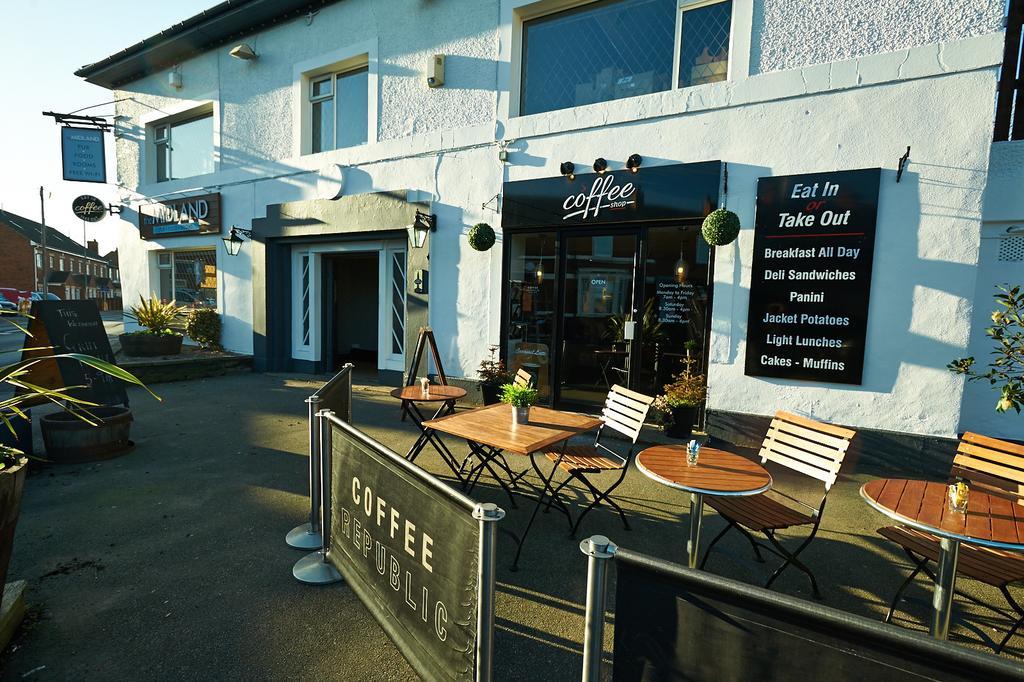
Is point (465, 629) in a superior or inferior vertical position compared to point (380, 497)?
inferior

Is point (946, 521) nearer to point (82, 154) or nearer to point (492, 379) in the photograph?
point (492, 379)

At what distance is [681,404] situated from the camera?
18.6ft

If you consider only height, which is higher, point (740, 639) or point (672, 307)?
point (672, 307)

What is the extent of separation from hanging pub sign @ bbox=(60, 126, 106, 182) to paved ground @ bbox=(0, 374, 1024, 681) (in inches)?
396

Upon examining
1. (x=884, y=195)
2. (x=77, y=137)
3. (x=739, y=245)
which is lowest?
(x=739, y=245)

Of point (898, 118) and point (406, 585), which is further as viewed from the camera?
point (898, 118)

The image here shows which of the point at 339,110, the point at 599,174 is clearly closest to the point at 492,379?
the point at 599,174

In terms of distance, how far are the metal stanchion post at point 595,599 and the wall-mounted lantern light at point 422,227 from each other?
688 centimetres

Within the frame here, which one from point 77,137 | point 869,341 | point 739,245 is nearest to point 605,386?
point 739,245

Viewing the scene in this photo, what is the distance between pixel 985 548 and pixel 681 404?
10.1 ft

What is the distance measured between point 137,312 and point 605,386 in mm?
9188

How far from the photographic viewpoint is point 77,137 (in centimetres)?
1119

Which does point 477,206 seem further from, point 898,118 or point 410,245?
point 898,118

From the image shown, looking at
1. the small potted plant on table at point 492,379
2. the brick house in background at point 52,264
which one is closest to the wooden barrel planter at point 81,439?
the small potted plant on table at point 492,379
